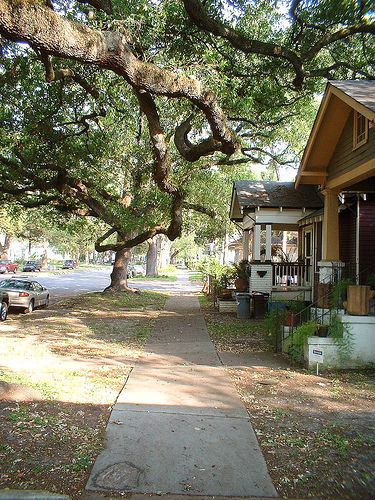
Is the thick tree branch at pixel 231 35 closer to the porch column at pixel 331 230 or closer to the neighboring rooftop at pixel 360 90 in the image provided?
the neighboring rooftop at pixel 360 90

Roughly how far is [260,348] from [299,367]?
2019mm

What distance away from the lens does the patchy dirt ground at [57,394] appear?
12.7 ft

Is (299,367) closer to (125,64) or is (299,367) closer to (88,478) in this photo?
(88,478)

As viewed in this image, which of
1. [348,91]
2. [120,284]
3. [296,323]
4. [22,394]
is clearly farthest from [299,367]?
[120,284]

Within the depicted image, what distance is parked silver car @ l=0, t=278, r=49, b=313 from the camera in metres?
16.7

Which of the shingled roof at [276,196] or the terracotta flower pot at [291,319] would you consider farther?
the shingled roof at [276,196]

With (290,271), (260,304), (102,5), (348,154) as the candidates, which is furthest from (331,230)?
(102,5)

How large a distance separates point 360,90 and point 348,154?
5.61ft

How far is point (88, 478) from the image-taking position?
375cm

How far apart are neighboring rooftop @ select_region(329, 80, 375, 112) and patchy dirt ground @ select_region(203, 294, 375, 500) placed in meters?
4.81

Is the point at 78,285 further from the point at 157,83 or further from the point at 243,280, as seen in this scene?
the point at 157,83

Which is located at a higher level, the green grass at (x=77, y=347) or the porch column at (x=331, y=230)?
the porch column at (x=331, y=230)

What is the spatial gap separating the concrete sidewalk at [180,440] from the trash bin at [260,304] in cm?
778

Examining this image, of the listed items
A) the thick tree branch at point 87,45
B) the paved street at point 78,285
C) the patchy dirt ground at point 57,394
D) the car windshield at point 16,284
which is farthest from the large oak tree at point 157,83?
the paved street at point 78,285
